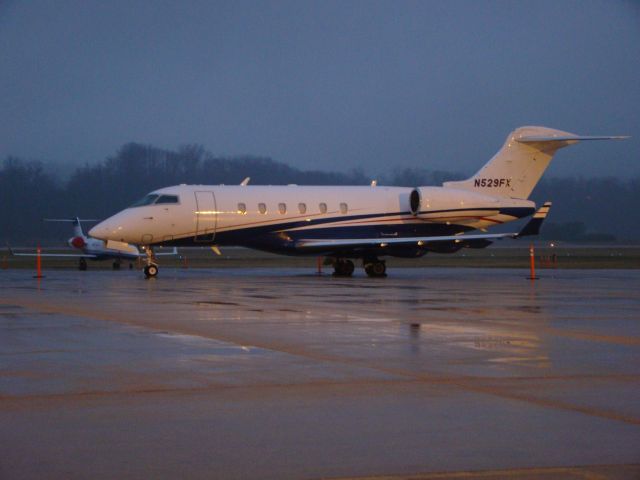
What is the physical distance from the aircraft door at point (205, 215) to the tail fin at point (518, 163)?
9.47 metres

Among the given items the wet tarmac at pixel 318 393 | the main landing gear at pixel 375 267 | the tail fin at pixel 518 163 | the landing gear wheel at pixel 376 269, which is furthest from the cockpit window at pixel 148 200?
the wet tarmac at pixel 318 393

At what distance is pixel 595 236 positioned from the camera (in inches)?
3691

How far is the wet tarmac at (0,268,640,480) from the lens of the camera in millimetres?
5723

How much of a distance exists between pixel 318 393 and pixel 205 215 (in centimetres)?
2192

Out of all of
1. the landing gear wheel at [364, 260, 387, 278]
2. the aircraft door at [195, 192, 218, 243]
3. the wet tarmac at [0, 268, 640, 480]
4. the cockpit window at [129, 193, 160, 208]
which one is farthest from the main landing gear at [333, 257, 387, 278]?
the wet tarmac at [0, 268, 640, 480]

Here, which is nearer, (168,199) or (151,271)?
(151,271)

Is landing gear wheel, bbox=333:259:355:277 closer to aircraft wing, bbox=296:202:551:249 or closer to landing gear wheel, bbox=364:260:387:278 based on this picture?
landing gear wheel, bbox=364:260:387:278

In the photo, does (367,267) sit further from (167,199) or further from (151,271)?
(151,271)

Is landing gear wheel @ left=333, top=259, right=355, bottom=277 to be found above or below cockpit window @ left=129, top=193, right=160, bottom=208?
below

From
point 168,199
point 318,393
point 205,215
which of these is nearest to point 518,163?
point 205,215

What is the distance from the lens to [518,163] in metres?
33.2

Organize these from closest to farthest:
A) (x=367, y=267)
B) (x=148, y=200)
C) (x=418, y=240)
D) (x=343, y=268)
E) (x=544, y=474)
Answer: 1. (x=544, y=474)
2. (x=148, y=200)
3. (x=418, y=240)
4. (x=367, y=267)
5. (x=343, y=268)

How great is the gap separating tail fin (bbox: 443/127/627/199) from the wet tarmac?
58.2 ft

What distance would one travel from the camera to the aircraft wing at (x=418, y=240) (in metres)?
28.8
